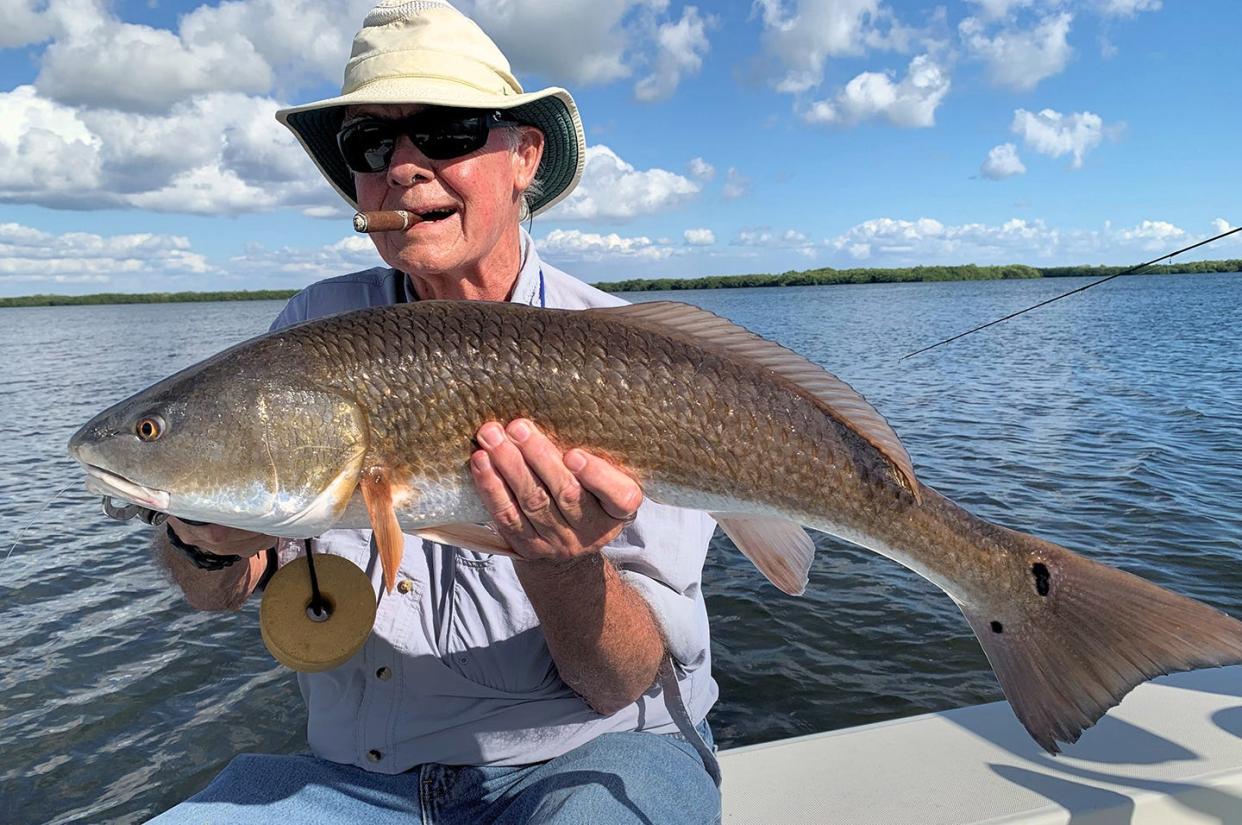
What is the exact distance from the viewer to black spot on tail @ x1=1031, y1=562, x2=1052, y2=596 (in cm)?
240

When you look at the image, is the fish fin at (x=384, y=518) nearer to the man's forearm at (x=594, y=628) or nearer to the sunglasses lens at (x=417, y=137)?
the man's forearm at (x=594, y=628)

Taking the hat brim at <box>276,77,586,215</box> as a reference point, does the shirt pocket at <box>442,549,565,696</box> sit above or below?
below

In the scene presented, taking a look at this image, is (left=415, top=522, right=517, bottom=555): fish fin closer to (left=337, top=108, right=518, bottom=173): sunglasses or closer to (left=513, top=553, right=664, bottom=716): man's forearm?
(left=513, top=553, right=664, bottom=716): man's forearm

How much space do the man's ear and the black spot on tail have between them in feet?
7.57

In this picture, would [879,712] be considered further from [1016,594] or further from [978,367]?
[978,367]

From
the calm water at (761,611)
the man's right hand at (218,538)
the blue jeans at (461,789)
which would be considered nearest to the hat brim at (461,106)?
the man's right hand at (218,538)

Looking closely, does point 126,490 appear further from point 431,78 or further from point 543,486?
point 431,78

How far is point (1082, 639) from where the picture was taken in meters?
2.33

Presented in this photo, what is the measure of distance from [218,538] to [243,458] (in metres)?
0.31

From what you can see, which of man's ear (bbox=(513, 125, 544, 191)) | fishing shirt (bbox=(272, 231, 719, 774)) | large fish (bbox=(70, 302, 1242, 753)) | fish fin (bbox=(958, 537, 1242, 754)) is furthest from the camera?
man's ear (bbox=(513, 125, 544, 191))

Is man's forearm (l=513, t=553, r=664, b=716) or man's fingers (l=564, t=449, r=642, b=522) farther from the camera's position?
man's forearm (l=513, t=553, r=664, b=716)

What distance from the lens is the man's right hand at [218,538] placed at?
2576 mm

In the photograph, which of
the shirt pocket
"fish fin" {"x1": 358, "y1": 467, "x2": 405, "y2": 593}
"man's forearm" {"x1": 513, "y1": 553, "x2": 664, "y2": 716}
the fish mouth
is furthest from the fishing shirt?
the fish mouth

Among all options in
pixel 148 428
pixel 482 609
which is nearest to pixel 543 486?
pixel 482 609
